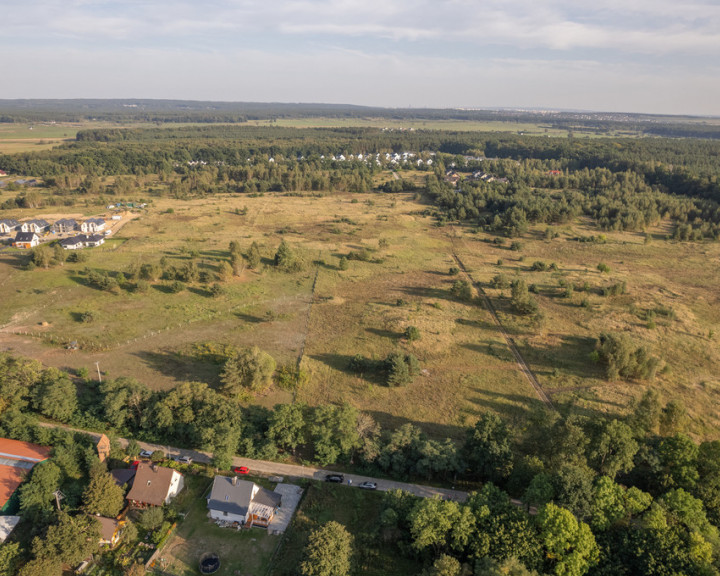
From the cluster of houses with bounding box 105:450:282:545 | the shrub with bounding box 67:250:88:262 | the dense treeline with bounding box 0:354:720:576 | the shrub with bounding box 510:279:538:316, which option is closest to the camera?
the dense treeline with bounding box 0:354:720:576

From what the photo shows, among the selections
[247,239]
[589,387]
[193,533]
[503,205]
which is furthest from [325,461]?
[503,205]

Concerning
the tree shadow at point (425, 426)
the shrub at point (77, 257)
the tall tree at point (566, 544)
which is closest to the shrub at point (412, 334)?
the tree shadow at point (425, 426)

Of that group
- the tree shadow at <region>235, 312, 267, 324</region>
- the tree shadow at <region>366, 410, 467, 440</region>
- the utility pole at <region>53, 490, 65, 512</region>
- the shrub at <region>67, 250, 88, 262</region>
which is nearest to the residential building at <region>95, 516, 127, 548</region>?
the utility pole at <region>53, 490, 65, 512</region>

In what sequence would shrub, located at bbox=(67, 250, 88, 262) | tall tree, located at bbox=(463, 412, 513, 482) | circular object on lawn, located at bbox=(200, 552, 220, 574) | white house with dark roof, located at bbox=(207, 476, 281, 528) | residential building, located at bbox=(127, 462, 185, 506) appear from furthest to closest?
shrub, located at bbox=(67, 250, 88, 262) < tall tree, located at bbox=(463, 412, 513, 482) < residential building, located at bbox=(127, 462, 185, 506) < white house with dark roof, located at bbox=(207, 476, 281, 528) < circular object on lawn, located at bbox=(200, 552, 220, 574)

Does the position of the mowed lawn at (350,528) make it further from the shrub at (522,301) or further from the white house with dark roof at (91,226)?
the white house with dark roof at (91,226)

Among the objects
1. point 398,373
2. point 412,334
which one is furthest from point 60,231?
point 398,373

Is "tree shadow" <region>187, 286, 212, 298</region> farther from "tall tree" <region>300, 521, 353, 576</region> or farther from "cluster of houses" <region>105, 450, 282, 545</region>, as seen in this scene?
"tall tree" <region>300, 521, 353, 576</region>

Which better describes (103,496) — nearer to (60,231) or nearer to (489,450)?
(489,450)
